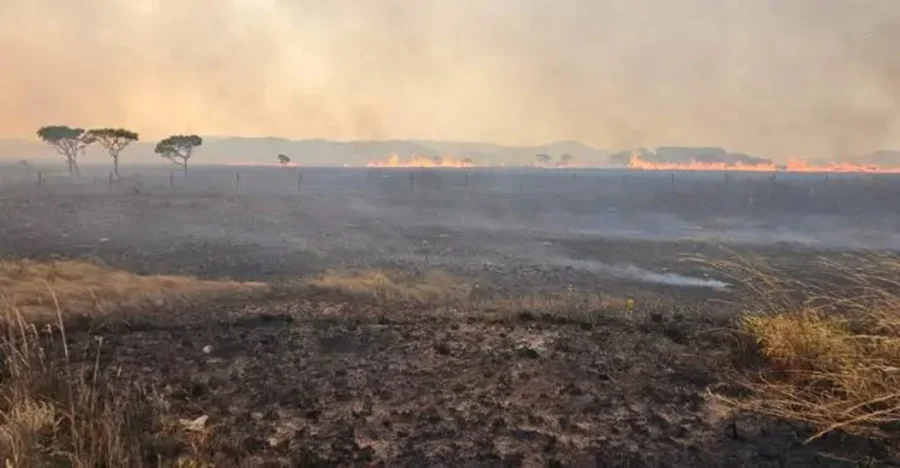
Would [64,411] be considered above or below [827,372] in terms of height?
below

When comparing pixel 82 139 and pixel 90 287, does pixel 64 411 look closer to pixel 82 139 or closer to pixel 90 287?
pixel 90 287

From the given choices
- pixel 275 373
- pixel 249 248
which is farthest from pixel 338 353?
pixel 249 248

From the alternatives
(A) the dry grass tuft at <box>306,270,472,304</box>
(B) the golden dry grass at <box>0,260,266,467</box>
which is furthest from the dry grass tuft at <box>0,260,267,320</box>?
(B) the golden dry grass at <box>0,260,266,467</box>

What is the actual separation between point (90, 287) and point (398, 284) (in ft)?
17.9

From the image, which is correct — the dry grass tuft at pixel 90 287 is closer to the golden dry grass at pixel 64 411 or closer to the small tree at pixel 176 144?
the golden dry grass at pixel 64 411

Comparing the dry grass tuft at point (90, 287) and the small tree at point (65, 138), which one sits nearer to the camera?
the dry grass tuft at point (90, 287)

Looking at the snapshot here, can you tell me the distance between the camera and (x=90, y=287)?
34.0ft

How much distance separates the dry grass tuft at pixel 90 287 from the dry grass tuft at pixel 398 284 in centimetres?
155

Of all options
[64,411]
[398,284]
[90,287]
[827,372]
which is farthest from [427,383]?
[398,284]

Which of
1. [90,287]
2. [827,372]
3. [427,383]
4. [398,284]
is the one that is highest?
[827,372]

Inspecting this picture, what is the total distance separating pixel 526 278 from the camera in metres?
16.4

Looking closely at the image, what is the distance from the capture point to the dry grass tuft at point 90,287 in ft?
28.8

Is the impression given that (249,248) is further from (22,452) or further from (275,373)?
(22,452)

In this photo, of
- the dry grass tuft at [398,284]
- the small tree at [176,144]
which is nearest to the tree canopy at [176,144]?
the small tree at [176,144]
